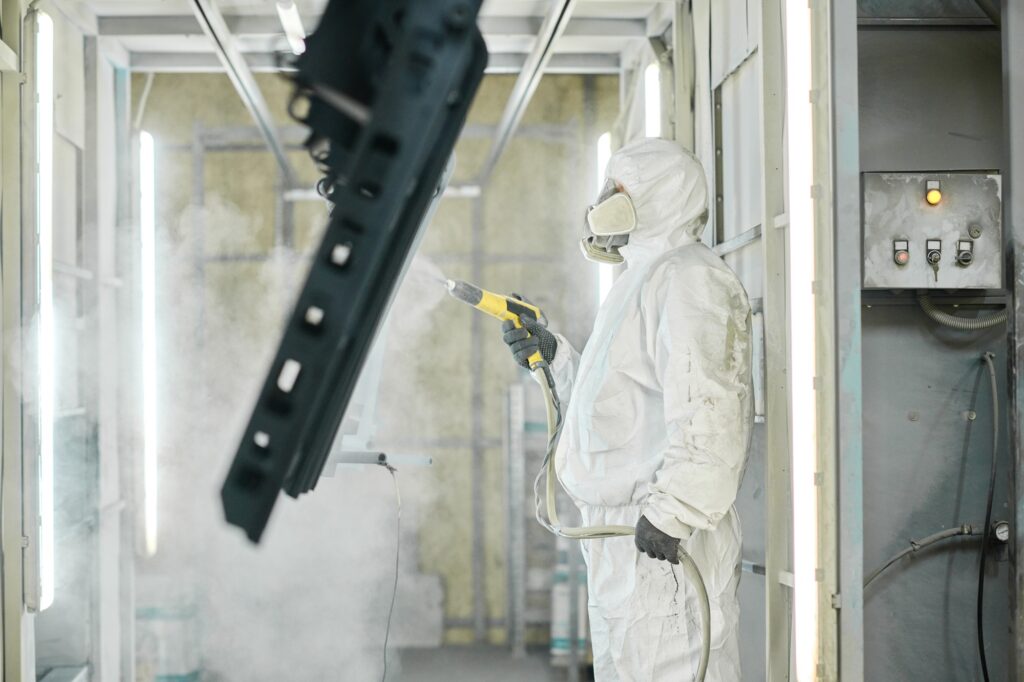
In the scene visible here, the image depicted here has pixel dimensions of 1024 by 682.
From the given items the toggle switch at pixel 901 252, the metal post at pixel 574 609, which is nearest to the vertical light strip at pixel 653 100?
the toggle switch at pixel 901 252

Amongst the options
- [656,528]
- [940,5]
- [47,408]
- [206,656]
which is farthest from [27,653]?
[940,5]

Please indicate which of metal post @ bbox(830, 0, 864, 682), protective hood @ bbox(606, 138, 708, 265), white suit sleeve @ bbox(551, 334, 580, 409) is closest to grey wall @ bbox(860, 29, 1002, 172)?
protective hood @ bbox(606, 138, 708, 265)

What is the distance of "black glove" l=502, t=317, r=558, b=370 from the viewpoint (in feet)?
7.68

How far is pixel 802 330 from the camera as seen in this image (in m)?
1.75

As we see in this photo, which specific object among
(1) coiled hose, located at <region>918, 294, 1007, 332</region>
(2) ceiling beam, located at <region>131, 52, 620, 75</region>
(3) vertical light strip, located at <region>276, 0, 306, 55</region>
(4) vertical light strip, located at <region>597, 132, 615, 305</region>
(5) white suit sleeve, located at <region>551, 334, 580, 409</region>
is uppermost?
(2) ceiling beam, located at <region>131, 52, 620, 75</region>

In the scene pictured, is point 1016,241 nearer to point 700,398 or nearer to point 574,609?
point 700,398

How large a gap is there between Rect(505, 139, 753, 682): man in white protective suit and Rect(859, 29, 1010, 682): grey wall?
53cm

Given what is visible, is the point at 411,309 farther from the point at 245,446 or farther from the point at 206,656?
the point at 245,446

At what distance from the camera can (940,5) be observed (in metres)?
2.29

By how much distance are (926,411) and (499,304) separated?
1125 millimetres

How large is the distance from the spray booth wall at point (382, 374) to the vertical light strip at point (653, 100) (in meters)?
1.18

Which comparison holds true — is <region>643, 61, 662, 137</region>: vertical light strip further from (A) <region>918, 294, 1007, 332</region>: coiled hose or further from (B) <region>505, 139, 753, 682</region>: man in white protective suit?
(A) <region>918, 294, 1007, 332</region>: coiled hose

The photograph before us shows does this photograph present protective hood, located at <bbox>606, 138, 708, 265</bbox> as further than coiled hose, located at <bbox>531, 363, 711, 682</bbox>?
Yes

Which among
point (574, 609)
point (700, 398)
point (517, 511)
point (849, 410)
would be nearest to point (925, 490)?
point (849, 410)
